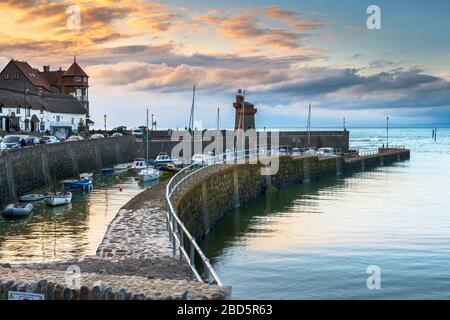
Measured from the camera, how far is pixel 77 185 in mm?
45719

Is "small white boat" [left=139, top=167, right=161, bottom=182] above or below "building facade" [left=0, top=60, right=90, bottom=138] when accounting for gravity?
below

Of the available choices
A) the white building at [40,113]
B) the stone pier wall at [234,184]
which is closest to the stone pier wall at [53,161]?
the white building at [40,113]

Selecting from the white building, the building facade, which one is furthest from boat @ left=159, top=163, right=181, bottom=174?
the white building

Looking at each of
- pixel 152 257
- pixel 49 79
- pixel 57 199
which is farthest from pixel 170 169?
pixel 49 79

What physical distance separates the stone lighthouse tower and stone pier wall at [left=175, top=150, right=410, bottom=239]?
589 inches

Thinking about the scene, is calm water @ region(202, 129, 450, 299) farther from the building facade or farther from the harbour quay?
the building facade

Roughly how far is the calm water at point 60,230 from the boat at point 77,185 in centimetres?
195

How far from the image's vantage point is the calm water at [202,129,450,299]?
19.3 meters

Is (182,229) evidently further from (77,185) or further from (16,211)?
(77,185)

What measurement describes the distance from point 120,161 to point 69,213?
4191 cm

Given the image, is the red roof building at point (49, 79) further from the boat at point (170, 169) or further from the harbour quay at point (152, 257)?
the harbour quay at point (152, 257)

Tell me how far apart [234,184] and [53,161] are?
1997 cm
